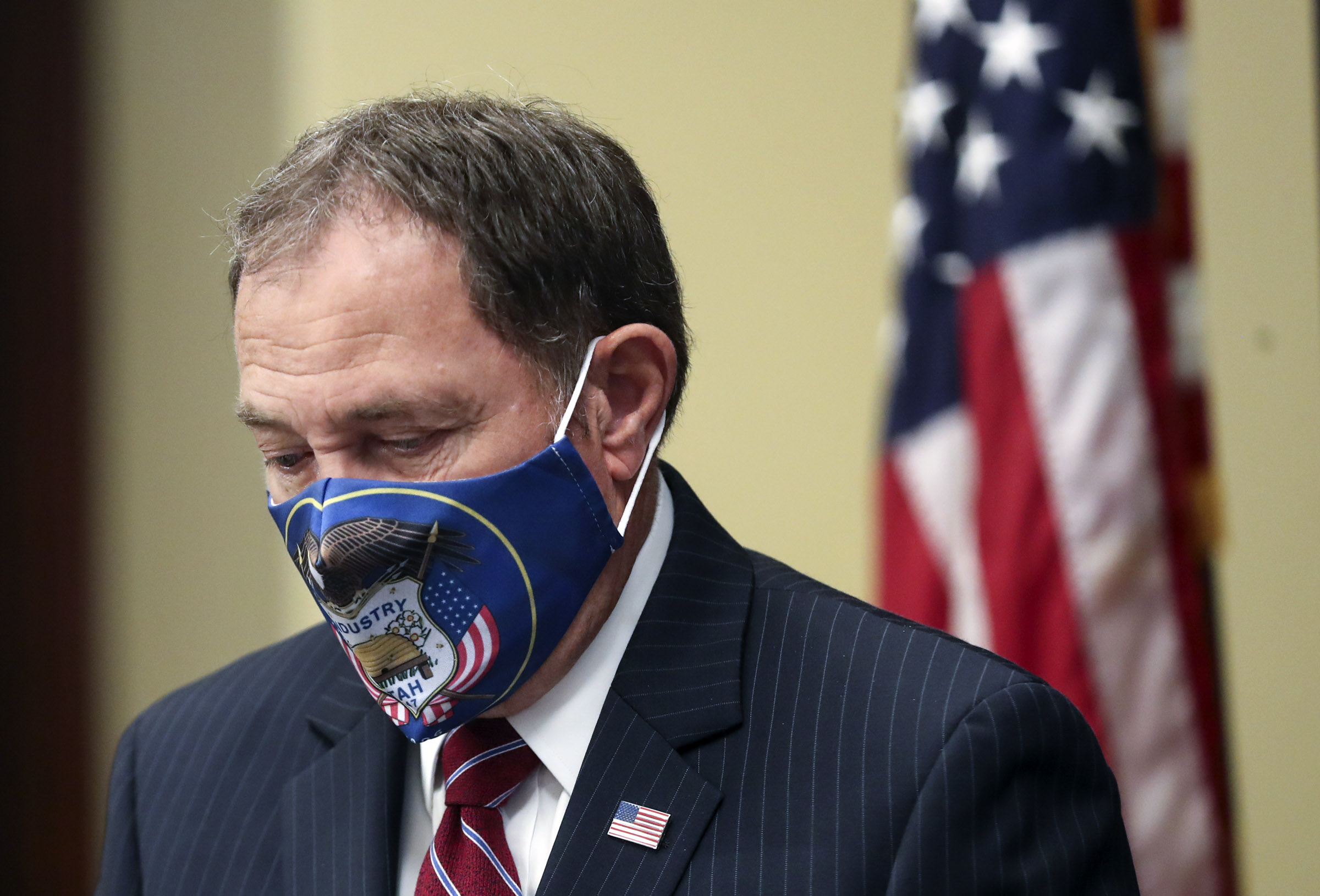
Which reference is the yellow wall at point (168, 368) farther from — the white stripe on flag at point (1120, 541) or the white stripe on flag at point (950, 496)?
the white stripe on flag at point (1120, 541)

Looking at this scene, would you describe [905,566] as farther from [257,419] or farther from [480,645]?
[257,419]

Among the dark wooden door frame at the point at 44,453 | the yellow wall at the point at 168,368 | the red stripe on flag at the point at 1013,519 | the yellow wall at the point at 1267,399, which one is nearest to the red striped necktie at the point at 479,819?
the red stripe on flag at the point at 1013,519

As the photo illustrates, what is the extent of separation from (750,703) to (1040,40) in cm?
141

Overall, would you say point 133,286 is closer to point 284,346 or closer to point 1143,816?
point 284,346

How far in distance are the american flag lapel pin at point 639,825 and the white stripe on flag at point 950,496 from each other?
3.58 feet

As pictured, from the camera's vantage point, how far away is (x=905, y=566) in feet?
8.00

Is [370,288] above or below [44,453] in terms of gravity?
above

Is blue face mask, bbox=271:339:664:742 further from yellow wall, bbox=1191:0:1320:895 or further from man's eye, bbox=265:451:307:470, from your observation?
yellow wall, bbox=1191:0:1320:895

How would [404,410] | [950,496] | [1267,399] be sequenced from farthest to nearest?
[1267,399]
[950,496]
[404,410]

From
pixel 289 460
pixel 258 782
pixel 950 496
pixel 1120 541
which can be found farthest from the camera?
pixel 950 496

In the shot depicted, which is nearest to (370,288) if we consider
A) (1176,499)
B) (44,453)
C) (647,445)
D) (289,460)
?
(289,460)

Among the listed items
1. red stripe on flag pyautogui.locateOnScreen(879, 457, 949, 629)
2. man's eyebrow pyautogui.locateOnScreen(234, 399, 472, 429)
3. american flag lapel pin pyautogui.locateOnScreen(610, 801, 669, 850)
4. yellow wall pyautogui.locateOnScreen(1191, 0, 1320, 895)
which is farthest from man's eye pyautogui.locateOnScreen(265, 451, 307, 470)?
yellow wall pyautogui.locateOnScreen(1191, 0, 1320, 895)

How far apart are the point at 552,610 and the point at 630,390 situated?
282 millimetres

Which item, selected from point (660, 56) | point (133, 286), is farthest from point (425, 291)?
point (133, 286)
